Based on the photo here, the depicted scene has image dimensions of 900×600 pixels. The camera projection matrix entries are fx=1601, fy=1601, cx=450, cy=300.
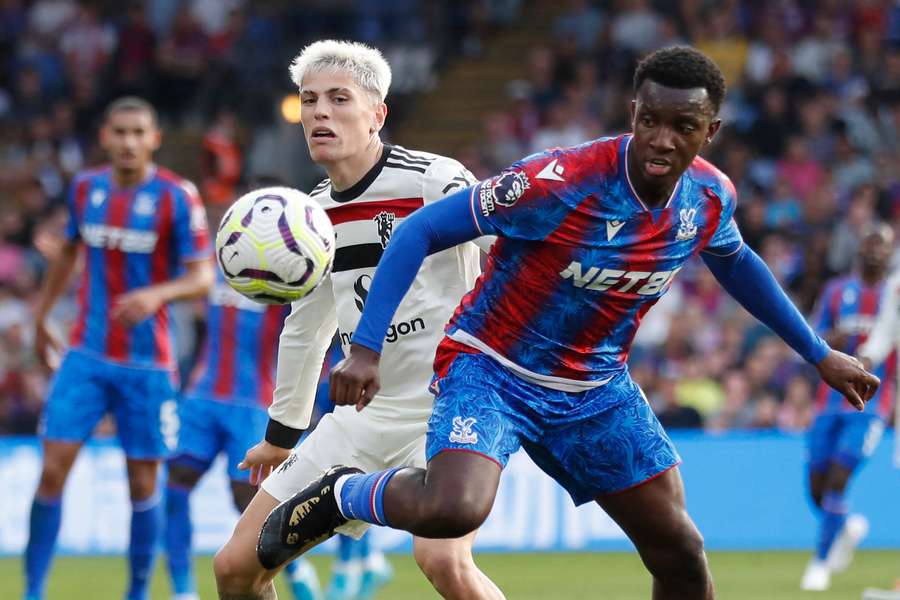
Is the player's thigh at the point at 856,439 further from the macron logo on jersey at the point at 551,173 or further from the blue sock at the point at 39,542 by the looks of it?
the macron logo on jersey at the point at 551,173

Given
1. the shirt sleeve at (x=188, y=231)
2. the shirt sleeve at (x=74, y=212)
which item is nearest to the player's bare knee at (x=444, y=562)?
the shirt sleeve at (x=188, y=231)

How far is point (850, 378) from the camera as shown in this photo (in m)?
5.69

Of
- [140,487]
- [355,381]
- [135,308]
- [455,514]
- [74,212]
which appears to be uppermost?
[74,212]

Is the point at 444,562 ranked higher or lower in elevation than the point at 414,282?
lower

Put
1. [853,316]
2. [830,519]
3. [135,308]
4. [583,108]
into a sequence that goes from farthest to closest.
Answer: [583,108] → [853,316] → [830,519] → [135,308]

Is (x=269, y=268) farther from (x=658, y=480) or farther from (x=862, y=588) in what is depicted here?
(x=862, y=588)

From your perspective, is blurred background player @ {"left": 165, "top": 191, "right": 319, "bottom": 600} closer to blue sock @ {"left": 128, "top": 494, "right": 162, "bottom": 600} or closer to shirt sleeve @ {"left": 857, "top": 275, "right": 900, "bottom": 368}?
blue sock @ {"left": 128, "top": 494, "right": 162, "bottom": 600}

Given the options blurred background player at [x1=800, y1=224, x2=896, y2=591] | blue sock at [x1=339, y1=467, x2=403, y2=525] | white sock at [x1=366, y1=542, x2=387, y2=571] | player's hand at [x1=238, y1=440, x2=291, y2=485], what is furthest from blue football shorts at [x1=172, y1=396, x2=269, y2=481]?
blue sock at [x1=339, y1=467, x2=403, y2=525]

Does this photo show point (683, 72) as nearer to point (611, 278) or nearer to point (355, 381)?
point (611, 278)

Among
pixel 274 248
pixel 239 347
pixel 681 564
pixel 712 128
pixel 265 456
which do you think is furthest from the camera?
pixel 239 347

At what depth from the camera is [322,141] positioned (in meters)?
5.83

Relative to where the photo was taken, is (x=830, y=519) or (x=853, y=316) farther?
(x=853, y=316)

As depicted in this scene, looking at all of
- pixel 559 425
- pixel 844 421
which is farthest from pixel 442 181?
pixel 844 421

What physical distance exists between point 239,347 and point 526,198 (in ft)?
16.2
